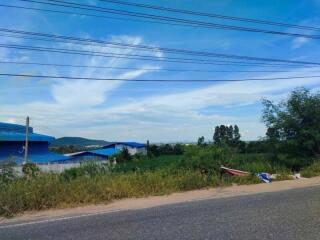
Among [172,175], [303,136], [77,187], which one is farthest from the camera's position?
[303,136]

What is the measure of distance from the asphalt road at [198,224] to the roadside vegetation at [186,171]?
210 centimetres

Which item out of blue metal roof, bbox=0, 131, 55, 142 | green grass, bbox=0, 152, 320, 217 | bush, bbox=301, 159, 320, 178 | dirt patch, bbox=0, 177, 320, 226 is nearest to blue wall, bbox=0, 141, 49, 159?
blue metal roof, bbox=0, 131, 55, 142

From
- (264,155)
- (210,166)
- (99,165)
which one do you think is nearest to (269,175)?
(210,166)

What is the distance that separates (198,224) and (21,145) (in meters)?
38.7

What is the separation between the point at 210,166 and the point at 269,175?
2.44 metres

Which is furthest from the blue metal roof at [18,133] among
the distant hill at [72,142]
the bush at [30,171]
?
the distant hill at [72,142]

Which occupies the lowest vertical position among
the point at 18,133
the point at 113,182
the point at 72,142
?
the point at 113,182

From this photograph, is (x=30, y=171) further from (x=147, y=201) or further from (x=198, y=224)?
(x=198, y=224)

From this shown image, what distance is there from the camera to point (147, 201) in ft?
36.4

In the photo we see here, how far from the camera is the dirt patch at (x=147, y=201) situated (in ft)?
30.5

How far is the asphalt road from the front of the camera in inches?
266

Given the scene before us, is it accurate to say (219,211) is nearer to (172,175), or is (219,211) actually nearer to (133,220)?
(133,220)

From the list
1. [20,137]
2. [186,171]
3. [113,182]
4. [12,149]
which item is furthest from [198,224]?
[20,137]

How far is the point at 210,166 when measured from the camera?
15.1 metres
